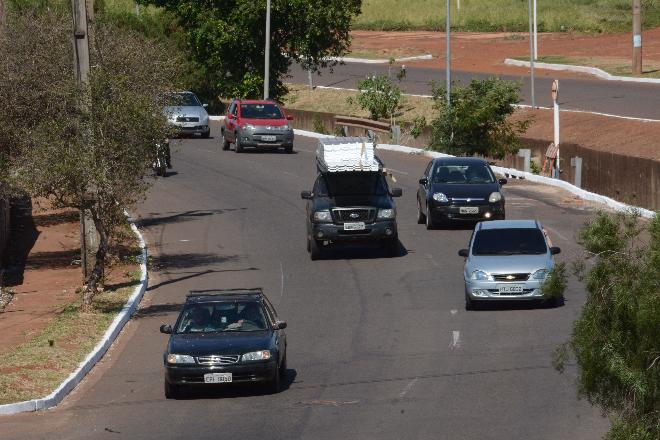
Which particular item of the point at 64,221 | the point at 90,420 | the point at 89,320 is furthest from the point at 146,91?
the point at 90,420

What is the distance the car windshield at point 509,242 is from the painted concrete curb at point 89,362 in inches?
261

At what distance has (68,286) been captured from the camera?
96.2 ft

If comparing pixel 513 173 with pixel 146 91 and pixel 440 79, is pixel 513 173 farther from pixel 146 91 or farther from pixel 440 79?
pixel 440 79

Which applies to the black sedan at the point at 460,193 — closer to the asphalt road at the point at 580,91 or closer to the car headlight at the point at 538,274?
the car headlight at the point at 538,274

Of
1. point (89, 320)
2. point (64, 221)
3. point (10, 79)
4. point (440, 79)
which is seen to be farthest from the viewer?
point (440, 79)

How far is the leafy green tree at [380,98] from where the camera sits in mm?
58156

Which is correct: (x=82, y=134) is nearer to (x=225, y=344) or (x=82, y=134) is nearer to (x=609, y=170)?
(x=225, y=344)

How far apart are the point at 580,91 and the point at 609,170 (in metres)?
20.2

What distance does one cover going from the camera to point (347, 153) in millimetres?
34219

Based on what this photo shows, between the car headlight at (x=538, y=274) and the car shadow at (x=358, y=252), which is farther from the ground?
the car headlight at (x=538, y=274)

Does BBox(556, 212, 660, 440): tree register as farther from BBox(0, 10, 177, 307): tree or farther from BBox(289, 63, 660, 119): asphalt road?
BBox(289, 63, 660, 119): asphalt road

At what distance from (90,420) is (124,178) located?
8948 mm

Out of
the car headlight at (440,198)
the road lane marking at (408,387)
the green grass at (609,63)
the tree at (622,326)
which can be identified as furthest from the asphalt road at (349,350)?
the green grass at (609,63)

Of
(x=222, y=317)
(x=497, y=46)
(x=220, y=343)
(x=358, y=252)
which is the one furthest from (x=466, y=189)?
(x=497, y=46)
